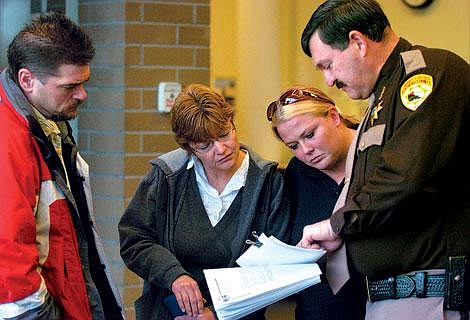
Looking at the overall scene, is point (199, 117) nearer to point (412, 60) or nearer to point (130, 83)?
point (412, 60)

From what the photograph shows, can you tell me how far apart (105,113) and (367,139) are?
194cm

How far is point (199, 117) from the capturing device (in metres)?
2.79

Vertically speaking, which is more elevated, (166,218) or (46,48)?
(46,48)

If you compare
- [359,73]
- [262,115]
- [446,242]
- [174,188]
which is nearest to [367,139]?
[359,73]

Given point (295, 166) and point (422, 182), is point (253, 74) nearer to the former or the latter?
point (295, 166)

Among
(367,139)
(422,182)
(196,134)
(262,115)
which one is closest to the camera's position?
(422,182)

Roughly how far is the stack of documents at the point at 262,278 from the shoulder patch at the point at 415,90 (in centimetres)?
47

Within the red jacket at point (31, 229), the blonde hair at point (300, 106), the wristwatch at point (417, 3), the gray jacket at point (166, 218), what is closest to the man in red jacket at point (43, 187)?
the red jacket at point (31, 229)

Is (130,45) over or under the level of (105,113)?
over

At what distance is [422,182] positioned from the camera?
2.18 meters

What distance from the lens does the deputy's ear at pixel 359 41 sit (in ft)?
7.59

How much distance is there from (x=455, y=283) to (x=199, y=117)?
95 cm

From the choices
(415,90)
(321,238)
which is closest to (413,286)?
(321,238)

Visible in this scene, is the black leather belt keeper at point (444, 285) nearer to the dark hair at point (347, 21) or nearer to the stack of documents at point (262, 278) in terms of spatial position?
the stack of documents at point (262, 278)
